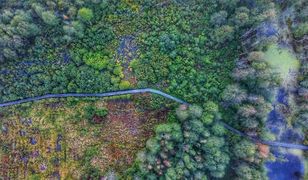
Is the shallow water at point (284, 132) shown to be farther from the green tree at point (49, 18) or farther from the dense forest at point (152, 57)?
the green tree at point (49, 18)

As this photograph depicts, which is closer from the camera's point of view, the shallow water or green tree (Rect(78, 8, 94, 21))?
green tree (Rect(78, 8, 94, 21))

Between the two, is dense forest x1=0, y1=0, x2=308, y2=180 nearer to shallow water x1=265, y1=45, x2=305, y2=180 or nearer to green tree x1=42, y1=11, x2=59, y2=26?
green tree x1=42, y1=11, x2=59, y2=26

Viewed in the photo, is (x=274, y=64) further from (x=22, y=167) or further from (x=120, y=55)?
(x=22, y=167)

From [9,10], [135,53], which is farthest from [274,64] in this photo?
[9,10]

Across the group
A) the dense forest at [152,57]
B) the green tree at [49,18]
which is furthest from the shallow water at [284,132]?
the green tree at [49,18]

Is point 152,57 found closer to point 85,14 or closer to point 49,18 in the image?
point 85,14

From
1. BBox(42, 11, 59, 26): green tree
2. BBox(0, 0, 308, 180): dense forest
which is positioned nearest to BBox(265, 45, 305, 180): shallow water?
BBox(0, 0, 308, 180): dense forest

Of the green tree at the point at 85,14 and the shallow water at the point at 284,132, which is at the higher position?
the green tree at the point at 85,14

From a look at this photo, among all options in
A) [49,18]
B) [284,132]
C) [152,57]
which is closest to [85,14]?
[49,18]
